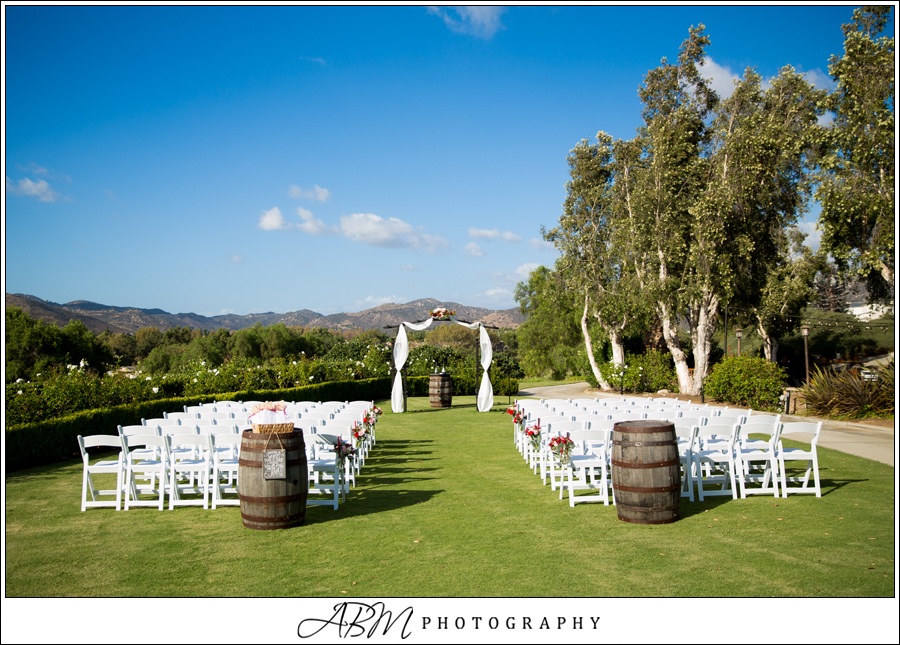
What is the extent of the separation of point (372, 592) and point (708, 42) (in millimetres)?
26622

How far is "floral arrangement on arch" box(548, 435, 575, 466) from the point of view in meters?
6.46

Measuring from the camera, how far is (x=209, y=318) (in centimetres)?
10756

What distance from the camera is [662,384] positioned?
85.1ft

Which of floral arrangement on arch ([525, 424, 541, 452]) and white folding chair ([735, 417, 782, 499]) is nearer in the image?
white folding chair ([735, 417, 782, 499])

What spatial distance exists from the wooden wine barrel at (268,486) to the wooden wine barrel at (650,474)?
10.7 ft

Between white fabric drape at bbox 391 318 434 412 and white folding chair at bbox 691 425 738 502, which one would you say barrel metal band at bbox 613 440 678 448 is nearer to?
white folding chair at bbox 691 425 738 502

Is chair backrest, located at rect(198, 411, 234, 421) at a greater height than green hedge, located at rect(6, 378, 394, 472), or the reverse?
chair backrest, located at rect(198, 411, 234, 421)

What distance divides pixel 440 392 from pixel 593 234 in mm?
13663

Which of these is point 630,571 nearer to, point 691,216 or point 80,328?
point 691,216

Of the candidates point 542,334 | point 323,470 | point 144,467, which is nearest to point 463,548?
point 323,470

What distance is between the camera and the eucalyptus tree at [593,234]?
2777 centimetres

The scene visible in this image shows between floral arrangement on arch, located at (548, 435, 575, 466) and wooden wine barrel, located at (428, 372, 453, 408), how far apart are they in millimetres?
12946

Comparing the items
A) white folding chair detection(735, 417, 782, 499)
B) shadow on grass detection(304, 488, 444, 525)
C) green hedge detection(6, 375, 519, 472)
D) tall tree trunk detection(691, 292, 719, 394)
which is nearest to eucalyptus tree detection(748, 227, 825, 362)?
tall tree trunk detection(691, 292, 719, 394)

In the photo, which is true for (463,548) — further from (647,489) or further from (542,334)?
(542,334)
